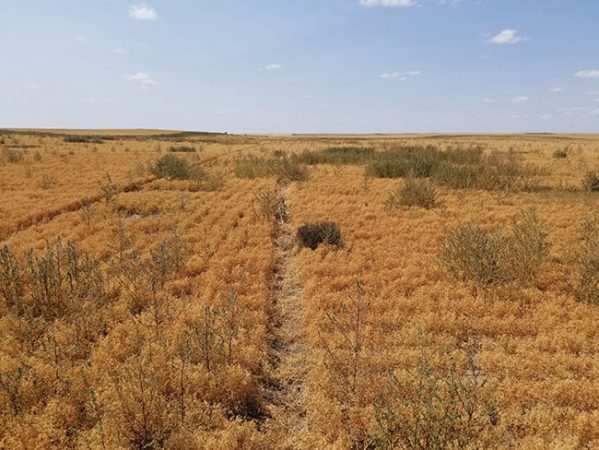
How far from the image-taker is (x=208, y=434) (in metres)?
3.52

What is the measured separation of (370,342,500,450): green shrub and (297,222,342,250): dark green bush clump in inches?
193

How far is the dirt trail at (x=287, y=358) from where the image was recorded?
3877mm

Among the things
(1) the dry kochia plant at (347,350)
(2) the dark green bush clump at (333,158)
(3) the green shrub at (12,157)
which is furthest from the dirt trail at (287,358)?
(3) the green shrub at (12,157)

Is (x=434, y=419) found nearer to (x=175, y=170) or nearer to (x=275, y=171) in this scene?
(x=275, y=171)

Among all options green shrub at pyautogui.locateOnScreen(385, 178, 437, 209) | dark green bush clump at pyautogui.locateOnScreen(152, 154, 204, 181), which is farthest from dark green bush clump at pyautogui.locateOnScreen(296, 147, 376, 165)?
green shrub at pyautogui.locateOnScreen(385, 178, 437, 209)

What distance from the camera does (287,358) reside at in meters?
4.96

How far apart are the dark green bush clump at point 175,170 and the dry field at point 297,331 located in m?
6.05

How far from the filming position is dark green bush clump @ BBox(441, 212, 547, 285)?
6.61m

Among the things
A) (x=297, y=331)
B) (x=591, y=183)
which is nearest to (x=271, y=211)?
(x=297, y=331)

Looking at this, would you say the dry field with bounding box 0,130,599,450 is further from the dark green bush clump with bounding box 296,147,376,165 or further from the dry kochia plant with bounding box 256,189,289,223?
the dark green bush clump with bounding box 296,147,376,165

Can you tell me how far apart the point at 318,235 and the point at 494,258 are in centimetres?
356

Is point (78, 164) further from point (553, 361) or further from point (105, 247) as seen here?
point (553, 361)

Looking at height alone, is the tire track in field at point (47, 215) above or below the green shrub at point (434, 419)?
above

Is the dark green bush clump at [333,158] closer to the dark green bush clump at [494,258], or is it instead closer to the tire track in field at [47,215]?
the tire track in field at [47,215]
